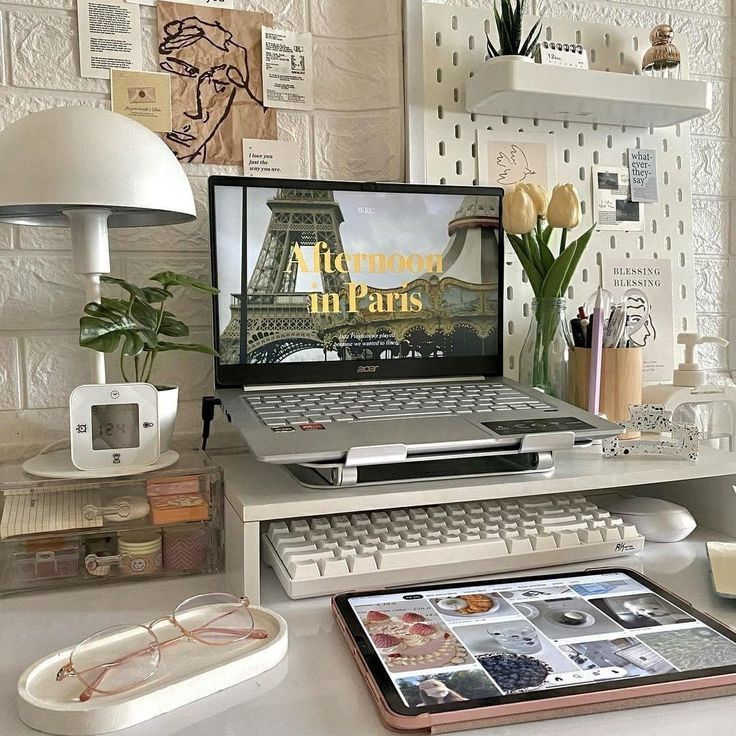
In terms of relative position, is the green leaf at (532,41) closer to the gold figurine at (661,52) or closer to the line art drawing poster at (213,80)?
the gold figurine at (661,52)

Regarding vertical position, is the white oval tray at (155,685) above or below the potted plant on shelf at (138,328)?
below

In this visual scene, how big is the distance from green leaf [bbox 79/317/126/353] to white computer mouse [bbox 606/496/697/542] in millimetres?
656

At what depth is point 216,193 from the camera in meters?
1.02

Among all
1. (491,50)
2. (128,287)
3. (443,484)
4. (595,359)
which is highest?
A: (491,50)

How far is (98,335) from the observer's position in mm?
877

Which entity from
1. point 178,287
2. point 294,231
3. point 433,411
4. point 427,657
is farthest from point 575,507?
point 178,287

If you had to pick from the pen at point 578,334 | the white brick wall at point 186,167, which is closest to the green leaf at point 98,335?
the white brick wall at point 186,167

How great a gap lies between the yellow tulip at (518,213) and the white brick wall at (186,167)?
19 centimetres

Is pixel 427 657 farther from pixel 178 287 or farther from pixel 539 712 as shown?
pixel 178 287

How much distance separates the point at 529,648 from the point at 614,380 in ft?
1.94

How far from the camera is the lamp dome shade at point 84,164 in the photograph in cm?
82

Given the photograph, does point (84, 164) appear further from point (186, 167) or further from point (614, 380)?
point (614, 380)

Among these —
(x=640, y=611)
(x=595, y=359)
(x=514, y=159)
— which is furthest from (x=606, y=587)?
(x=514, y=159)

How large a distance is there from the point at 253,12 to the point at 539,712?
101cm
